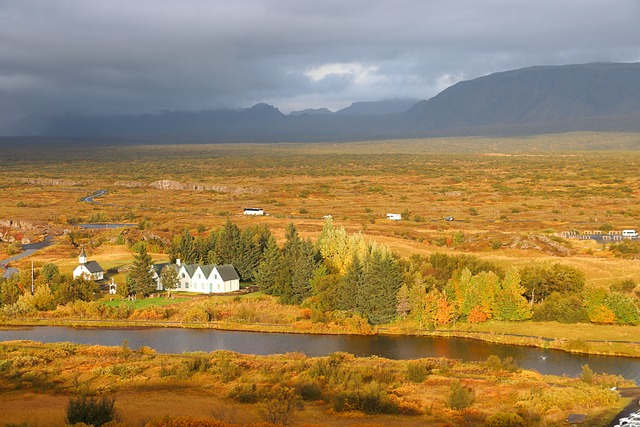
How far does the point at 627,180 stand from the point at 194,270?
121 metres

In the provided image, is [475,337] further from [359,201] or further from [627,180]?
[627,180]

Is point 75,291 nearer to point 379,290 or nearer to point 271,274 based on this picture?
point 271,274

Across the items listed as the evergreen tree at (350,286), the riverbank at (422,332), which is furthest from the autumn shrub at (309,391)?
the evergreen tree at (350,286)

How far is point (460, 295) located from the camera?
53.5 m

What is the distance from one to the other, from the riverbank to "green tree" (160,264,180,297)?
23.2 ft

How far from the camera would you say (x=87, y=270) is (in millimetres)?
64812

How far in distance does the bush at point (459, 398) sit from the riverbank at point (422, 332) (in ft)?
53.5

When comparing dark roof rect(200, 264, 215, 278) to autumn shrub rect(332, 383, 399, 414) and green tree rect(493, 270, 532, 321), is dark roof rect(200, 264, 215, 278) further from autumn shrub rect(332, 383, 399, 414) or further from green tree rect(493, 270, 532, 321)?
autumn shrub rect(332, 383, 399, 414)

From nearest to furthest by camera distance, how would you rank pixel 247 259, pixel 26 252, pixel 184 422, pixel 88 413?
pixel 184 422, pixel 88 413, pixel 247 259, pixel 26 252

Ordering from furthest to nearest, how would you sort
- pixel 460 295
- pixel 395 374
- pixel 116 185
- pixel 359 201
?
pixel 116 185 → pixel 359 201 → pixel 460 295 → pixel 395 374

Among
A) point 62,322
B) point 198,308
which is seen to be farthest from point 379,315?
point 62,322

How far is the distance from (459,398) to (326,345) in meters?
17.4

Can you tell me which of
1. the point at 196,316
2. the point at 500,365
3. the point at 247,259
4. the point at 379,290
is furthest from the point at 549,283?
the point at 196,316

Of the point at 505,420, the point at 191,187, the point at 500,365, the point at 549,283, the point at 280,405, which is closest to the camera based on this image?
the point at 505,420
